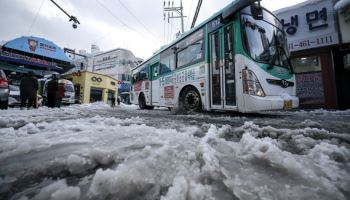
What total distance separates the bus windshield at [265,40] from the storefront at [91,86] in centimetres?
2200

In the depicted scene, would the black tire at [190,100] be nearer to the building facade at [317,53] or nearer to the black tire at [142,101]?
the black tire at [142,101]

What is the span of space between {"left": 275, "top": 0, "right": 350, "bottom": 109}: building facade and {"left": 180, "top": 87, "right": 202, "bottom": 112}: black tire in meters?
7.39

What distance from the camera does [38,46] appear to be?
72.6ft

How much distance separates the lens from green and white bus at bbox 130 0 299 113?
12.7 ft

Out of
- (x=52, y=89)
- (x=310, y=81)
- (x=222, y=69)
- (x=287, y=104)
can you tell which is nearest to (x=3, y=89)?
(x=52, y=89)

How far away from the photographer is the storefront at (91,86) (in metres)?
21.6

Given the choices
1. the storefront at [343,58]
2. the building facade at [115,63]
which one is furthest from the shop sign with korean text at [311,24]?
the building facade at [115,63]

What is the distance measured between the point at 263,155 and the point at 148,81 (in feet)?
25.0

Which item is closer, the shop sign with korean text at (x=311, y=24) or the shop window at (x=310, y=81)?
the shop sign with korean text at (x=311, y=24)

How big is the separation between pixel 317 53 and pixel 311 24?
161 cm

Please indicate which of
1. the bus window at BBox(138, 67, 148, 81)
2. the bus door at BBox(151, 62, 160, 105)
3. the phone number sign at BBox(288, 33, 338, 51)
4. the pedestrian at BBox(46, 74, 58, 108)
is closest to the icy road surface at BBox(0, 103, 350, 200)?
the bus door at BBox(151, 62, 160, 105)

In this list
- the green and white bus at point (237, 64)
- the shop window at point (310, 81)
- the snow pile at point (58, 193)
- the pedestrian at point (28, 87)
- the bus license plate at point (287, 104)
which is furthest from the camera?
the shop window at point (310, 81)

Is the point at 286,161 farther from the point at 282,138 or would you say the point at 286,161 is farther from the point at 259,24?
the point at 259,24

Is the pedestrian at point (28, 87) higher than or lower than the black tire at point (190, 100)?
higher
